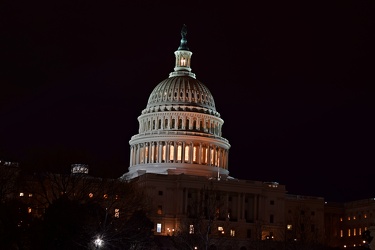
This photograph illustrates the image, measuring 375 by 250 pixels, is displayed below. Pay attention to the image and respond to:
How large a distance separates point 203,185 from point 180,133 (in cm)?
1825

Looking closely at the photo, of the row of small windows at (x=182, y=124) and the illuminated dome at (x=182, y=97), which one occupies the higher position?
the illuminated dome at (x=182, y=97)

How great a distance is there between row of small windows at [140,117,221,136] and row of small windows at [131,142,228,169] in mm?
4138

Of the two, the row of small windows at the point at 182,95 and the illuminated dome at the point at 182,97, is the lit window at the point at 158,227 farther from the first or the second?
the row of small windows at the point at 182,95

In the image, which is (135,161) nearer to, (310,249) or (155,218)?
(155,218)

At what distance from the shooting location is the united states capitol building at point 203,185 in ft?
524

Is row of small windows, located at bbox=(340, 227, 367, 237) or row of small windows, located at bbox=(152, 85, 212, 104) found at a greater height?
row of small windows, located at bbox=(152, 85, 212, 104)

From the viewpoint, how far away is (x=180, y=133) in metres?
178

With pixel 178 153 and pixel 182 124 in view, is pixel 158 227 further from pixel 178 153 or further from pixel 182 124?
pixel 182 124

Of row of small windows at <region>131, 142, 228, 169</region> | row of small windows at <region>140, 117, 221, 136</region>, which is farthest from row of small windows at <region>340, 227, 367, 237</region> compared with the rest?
row of small windows at <region>140, 117, 221, 136</region>

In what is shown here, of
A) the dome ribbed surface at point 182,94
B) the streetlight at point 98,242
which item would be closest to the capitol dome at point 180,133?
the dome ribbed surface at point 182,94

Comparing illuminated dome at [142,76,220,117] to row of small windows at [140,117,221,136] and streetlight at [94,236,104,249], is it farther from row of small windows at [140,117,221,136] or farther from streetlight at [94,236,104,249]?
streetlight at [94,236,104,249]

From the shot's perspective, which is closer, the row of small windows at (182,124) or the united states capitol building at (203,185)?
the united states capitol building at (203,185)

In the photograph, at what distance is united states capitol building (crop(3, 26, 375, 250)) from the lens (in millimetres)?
159625

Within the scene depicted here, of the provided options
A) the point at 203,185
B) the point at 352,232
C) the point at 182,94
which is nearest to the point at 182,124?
the point at 182,94
